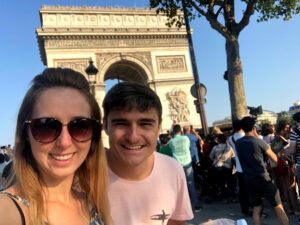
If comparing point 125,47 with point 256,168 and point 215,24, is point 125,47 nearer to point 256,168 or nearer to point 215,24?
point 215,24

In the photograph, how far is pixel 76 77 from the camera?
4.09 feet

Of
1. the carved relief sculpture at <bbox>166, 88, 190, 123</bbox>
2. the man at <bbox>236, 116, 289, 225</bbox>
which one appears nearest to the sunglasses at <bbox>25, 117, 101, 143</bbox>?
the man at <bbox>236, 116, 289, 225</bbox>

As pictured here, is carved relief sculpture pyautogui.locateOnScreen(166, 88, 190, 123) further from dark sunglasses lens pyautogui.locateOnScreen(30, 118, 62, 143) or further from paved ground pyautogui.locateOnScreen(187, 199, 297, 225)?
dark sunglasses lens pyautogui.locateOnScreen(30, 118, 62, 143)

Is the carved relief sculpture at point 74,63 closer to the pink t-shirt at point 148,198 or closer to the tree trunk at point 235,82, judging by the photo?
the tree trunk at point 235,82

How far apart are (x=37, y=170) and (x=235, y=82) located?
5.94m

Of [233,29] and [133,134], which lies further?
[233,29]

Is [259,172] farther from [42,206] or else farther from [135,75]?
[135,75]

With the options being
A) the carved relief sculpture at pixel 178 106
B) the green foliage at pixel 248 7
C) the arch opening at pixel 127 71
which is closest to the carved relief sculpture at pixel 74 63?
the arch opening at pixel 127 71

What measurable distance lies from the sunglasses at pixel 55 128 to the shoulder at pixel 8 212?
0.28 meters

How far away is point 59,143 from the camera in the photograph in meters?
1.11

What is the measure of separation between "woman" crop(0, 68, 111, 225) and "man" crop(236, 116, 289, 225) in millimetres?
2798

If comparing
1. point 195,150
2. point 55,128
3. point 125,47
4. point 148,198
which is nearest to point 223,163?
point 195,150

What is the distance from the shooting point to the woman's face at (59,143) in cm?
107

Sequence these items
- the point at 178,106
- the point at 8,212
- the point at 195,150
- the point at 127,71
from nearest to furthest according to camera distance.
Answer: the point at 8,212, the point at 195,150, the point at 178,106, the point at 127,71
